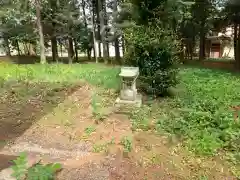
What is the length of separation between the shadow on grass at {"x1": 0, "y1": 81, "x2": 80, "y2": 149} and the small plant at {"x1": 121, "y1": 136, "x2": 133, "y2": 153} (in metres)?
2.56

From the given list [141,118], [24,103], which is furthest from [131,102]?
[24,103]

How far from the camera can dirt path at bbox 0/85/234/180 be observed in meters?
4.93

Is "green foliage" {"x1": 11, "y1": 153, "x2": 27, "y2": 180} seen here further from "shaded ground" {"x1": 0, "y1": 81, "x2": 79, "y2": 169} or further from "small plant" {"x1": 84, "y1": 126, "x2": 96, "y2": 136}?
"small plant" {"x1": 84, "y1": 126, "x2": 96, "y2": 136}

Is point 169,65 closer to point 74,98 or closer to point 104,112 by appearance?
point 104,112

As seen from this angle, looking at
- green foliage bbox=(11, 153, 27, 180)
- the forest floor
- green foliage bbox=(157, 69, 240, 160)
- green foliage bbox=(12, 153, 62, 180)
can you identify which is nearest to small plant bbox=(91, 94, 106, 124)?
the forest floor

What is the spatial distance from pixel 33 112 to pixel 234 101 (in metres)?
5.84

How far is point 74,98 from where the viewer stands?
8.79 metres

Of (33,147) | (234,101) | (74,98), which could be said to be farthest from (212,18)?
(33,147)

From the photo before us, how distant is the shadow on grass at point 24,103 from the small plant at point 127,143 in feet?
8.39

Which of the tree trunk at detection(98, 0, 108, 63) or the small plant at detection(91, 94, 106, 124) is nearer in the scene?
the small plant at detection(91, 94, 106, 124)

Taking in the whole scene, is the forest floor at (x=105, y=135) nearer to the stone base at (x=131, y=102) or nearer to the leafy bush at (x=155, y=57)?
the stone base at (x=131, y=102)

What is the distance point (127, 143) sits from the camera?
5.83m

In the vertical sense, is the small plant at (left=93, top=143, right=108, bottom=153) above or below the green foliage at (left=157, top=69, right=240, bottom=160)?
below

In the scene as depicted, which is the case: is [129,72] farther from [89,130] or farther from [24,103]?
[24,103]
